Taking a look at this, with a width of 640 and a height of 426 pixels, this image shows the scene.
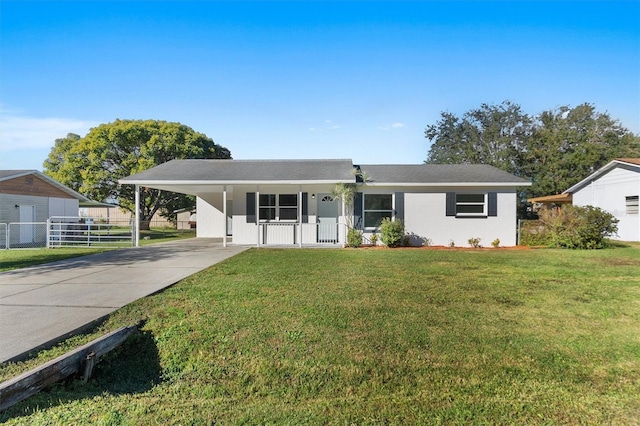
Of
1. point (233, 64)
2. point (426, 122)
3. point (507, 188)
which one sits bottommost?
point (507, 188)

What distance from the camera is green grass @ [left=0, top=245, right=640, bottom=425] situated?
2.77 m

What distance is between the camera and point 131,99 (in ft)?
43.3

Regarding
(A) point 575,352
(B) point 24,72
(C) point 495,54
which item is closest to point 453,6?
(C) point 495,54

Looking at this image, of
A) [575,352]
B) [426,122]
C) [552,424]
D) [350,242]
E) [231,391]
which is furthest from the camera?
[426,122]

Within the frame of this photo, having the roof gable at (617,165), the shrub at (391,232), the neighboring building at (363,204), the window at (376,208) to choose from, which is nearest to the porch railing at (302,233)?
the neighboring building at (363,204)

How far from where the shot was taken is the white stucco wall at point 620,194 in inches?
639

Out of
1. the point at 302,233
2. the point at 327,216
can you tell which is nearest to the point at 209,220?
the point at 302,233

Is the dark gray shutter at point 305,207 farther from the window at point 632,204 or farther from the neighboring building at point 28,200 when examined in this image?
the window at point 632,204

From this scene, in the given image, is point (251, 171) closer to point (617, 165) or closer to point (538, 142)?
point (617, 165)

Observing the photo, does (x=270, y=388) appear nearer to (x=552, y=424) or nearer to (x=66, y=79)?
(x=552, y=424)

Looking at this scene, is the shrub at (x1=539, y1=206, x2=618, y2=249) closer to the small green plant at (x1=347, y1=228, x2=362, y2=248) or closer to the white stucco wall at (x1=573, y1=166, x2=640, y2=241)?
the white stucco wall at (x1=573, y1=166, x2=640, y2=241)

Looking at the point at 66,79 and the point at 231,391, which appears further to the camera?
the point at 66,79

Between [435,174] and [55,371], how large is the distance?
14.6 meters

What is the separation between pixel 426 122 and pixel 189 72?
1146 inches
